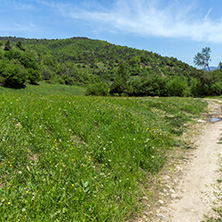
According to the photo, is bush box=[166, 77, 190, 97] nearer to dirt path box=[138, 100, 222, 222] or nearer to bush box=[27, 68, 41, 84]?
dirt path box=[138, 100, 222, 222]

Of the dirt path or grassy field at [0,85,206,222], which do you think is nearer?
grassy field at [0,85,206,222]

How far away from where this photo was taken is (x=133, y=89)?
317 feet

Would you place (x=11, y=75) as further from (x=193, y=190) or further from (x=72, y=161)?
(x=193, y=190)

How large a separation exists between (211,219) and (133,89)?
309ft

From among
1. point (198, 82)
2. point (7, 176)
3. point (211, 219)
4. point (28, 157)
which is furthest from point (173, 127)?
point (198, 82)

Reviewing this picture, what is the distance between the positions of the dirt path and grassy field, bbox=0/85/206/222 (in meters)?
0.84

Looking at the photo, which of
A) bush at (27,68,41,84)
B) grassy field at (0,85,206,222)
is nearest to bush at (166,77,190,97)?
grassy field at (0,85,206,222)

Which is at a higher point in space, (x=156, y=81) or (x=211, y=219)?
(x=156, y=81)

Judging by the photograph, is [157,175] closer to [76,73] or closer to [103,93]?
[103,93]

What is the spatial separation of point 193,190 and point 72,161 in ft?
13.4

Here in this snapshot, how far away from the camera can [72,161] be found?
5.79 metres

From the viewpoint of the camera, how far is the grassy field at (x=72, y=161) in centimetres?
420

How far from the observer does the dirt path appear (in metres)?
4.53

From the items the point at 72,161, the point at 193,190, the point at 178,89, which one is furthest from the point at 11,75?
the point at 193,190
